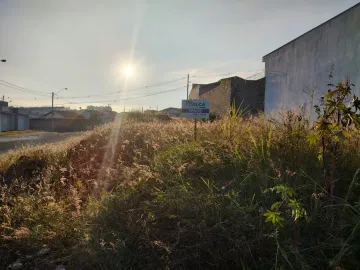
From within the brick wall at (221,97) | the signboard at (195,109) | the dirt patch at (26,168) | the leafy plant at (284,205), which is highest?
the brick wall at (221,97)

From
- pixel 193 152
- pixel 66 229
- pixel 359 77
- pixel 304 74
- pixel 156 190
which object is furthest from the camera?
pixel 304 74

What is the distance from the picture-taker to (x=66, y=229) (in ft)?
9.48

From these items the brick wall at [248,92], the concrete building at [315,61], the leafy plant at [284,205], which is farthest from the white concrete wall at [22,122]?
the leafy plant at [284,205]

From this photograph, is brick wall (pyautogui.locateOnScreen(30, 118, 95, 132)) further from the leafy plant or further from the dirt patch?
the leafy plant

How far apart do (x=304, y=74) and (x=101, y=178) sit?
9308 millimetres

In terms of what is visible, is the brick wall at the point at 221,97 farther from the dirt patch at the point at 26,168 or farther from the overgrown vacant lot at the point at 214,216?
the overgrown vacant lot at the point at 214,216

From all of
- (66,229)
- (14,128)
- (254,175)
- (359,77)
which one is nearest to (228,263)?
(254,175)

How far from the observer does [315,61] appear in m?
9.73

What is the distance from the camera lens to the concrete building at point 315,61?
789cm

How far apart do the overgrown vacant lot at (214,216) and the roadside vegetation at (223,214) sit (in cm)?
1

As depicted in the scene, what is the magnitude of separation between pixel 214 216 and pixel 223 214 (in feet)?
0.28

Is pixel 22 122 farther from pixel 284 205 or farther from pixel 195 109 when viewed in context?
pixel 284 205

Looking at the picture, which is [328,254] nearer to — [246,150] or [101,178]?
[246,150]

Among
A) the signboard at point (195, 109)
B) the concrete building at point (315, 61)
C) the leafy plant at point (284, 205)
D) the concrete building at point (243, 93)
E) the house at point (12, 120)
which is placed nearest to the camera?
the leafy plant at point (284, 205)
